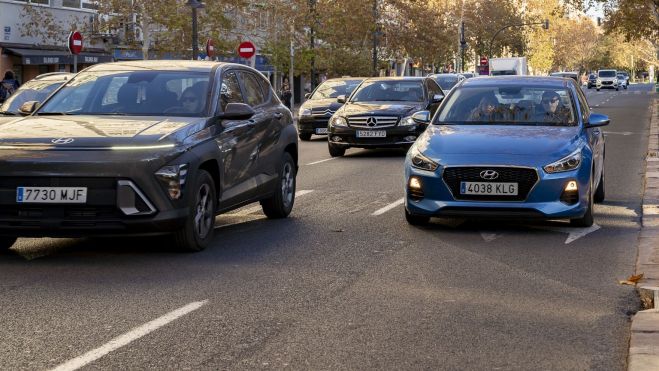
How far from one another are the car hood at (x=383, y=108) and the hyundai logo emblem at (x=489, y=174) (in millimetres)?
11915

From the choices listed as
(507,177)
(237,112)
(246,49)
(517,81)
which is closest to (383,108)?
(517,81)

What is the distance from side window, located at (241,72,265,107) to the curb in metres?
3.80

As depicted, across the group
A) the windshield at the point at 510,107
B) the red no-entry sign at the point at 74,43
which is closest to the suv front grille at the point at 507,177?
the windshield at the point at 510,107

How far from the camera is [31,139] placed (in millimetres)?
9539

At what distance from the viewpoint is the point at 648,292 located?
27.5ft

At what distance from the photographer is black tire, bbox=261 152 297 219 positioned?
12.4m

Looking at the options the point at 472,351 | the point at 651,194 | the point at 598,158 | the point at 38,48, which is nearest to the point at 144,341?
the point at 472,351

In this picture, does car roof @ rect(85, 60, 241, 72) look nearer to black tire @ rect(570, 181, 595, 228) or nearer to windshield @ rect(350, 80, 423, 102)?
black tire @ rect(570, 181, 595, 228)

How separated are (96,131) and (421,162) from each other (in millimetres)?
3294

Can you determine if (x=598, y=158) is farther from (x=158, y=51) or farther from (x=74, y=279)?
(x=158, y=51)

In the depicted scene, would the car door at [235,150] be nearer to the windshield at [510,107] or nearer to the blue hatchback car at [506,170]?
the blue hatchback car at [506,170]

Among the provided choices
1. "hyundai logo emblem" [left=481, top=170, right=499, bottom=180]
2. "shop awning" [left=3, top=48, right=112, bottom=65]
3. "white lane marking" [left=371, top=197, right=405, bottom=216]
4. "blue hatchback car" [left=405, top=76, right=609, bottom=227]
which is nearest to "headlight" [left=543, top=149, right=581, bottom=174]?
"blue hatchback car" [left=405, top=76, right=609, bottom=227]

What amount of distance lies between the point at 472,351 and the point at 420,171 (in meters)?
5.27

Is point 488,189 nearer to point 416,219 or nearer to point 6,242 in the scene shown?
point 416,219
